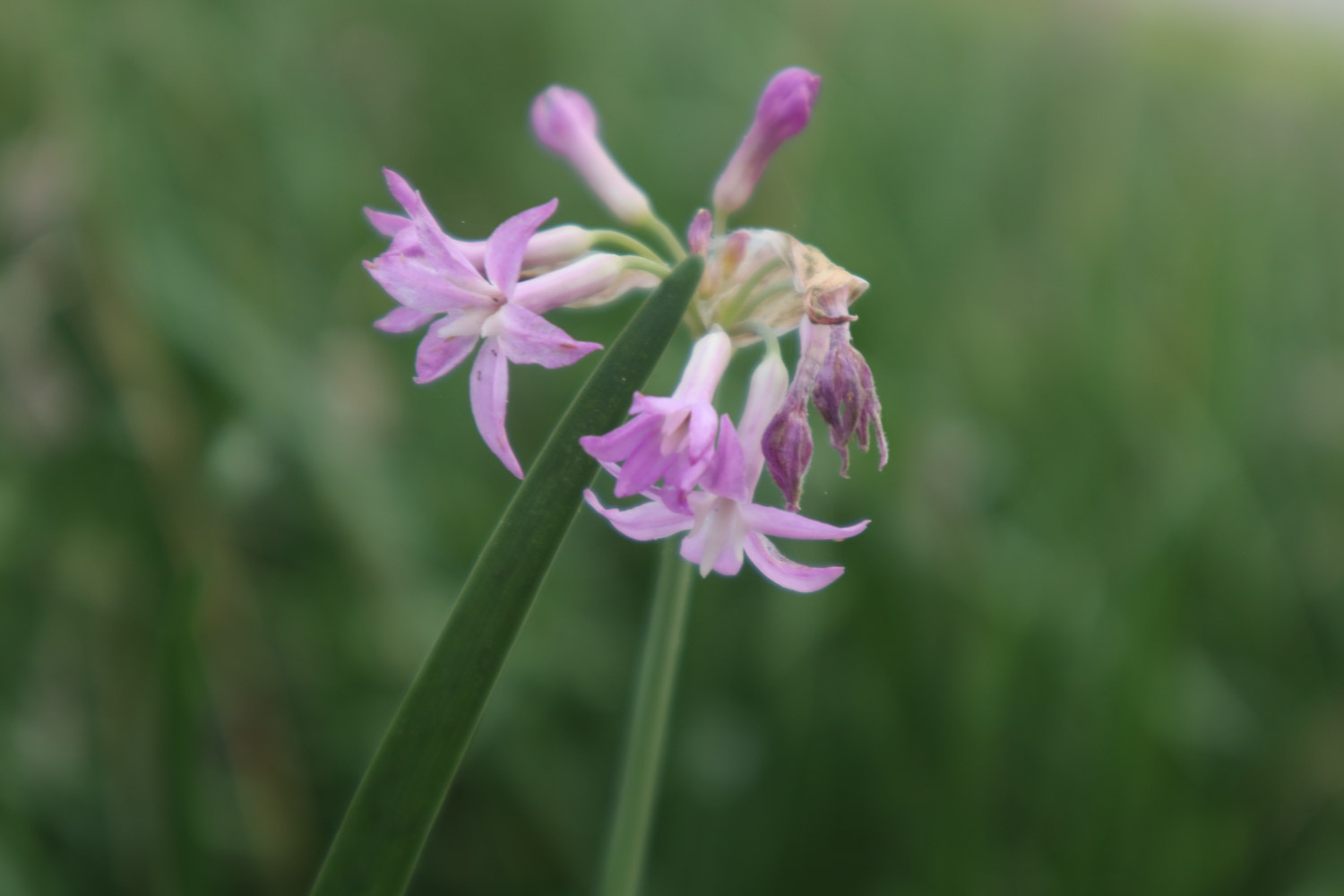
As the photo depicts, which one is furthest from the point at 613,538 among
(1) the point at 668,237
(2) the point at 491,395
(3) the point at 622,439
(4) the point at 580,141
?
(3) the point at 622,439

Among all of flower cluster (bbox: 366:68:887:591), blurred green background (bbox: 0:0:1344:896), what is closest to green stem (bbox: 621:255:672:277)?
flower cluster (bbox: 366:68:887:591)

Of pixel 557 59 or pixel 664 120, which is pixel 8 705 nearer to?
pixel 664 120

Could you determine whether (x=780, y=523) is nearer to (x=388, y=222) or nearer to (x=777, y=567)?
(x=777, y=567)

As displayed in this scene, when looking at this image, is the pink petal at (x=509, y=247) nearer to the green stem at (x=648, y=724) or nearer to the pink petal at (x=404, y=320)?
the pink petal at (x=404, y=320)

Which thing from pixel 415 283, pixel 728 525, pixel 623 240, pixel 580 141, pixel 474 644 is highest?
pixel 580 141

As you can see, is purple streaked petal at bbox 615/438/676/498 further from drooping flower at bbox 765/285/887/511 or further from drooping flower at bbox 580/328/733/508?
drooping flower at bbox 765/285/887/511

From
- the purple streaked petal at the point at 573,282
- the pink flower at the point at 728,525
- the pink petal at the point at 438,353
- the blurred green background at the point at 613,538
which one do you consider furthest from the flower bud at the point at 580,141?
the blurred green background at the point at 613,538

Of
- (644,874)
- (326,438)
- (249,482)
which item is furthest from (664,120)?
(644,874)
